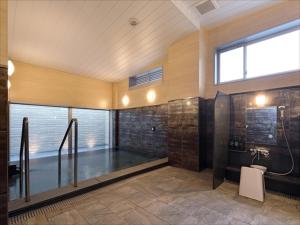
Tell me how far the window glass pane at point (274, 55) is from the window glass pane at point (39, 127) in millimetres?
6086

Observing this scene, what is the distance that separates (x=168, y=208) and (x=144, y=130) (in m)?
Result: 3.72

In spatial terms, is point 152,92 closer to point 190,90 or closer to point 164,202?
point 190,90

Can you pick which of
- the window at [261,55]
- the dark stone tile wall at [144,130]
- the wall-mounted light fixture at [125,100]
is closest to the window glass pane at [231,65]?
the window at [261,55]

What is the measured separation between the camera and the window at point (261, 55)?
9.55 feet

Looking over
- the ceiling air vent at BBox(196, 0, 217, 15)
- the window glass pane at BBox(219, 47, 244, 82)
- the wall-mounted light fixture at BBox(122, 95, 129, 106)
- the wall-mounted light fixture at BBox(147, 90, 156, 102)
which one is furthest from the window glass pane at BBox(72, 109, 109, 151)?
the ceiling air vent at BBox(196, 0, 217, 15)

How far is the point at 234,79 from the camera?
3.57 m

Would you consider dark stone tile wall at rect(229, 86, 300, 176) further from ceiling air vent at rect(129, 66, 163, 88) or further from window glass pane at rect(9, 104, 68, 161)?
window glass pane at rect(9, 104, 68, 161)

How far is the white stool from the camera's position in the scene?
Result: 8.09 feet

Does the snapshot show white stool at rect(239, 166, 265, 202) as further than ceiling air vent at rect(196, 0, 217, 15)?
No

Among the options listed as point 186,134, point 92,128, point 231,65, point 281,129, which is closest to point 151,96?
point 186,134

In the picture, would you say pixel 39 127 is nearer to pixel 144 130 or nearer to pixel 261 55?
pixel 144 130

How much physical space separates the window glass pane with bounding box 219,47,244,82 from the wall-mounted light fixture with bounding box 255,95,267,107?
1.92 ft

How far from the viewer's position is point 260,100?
3.14 metres

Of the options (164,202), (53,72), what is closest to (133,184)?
(164,202)
